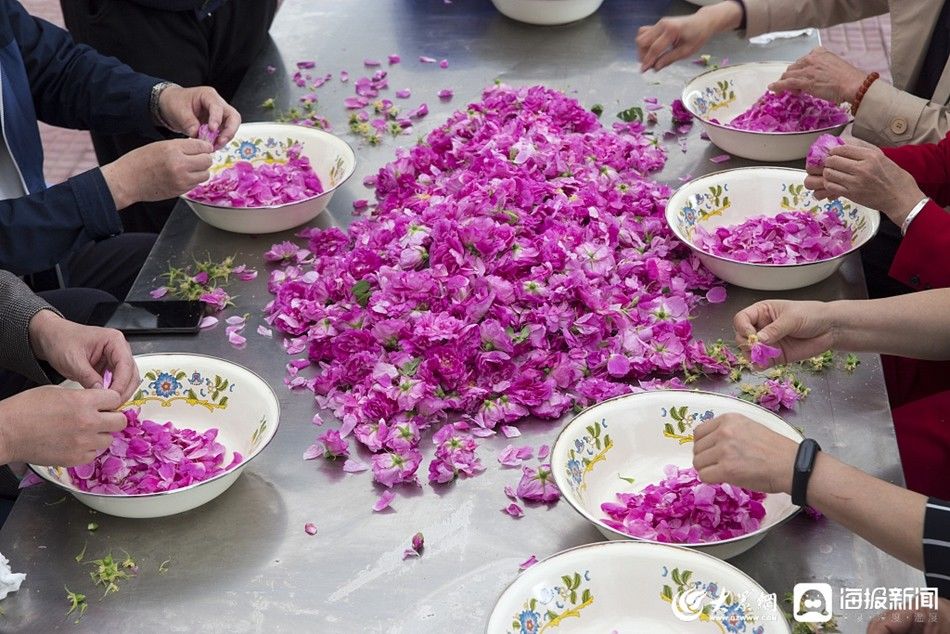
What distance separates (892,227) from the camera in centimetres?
288

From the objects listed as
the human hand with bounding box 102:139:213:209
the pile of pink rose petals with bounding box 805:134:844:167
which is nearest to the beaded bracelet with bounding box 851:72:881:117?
the pile of pink rose petals with bounding box 805:134:844:167

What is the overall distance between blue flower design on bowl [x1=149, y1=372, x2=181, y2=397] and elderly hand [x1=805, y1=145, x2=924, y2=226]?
1.43 m

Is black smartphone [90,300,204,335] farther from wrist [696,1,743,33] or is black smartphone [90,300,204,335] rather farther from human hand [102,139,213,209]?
wrist [696,1,743,33]

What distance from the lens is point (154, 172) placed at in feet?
7.50

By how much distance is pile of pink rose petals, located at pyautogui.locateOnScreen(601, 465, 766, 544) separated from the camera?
1.70 metres

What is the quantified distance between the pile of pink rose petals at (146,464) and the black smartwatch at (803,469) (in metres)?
0.92

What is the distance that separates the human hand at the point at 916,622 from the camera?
1494 mm

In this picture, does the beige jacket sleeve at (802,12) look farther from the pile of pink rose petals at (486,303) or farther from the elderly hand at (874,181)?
the elderly hand at (874,181)

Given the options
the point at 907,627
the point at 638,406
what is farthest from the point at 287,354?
the point at 907,627

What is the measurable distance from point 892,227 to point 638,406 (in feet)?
4.40

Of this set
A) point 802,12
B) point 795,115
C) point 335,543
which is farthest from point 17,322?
point 802,12

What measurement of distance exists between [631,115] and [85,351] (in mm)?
1645

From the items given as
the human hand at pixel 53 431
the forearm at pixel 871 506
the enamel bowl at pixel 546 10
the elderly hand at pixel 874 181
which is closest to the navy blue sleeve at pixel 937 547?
the forearm at pixel 871 506

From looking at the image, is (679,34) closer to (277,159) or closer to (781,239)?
(781,239)
